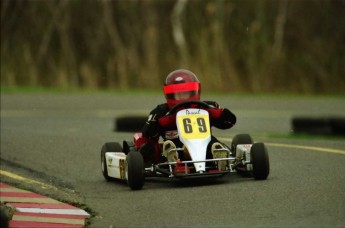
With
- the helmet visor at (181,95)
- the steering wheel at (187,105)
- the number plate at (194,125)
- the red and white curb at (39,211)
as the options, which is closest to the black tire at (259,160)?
the number plate at (194,125)

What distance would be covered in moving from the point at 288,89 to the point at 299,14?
3.56 meters

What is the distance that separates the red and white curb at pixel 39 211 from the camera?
8.82 metres

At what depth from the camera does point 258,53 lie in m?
28.7

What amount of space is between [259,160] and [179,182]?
92 centimetres

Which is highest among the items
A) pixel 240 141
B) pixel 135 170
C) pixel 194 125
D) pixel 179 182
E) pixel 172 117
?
pixel 172 117

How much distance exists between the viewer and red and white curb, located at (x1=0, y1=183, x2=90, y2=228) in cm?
882

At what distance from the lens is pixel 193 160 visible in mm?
10680

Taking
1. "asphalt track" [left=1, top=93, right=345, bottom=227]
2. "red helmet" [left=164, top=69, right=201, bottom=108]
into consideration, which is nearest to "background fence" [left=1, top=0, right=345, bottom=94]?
"asphalt track" [left=1, top=93, right=345, bottom=227]

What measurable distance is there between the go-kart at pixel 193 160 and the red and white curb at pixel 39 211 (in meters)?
0.94

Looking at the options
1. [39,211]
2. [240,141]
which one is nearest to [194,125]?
[240,141]

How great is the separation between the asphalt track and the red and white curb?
0.20 m

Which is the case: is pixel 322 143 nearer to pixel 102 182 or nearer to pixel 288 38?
pixel 102 182

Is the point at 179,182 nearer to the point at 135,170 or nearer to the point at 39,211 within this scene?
Answer: the point at 135,170

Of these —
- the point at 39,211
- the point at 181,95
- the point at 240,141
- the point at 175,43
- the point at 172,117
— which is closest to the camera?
the point at 39,211
